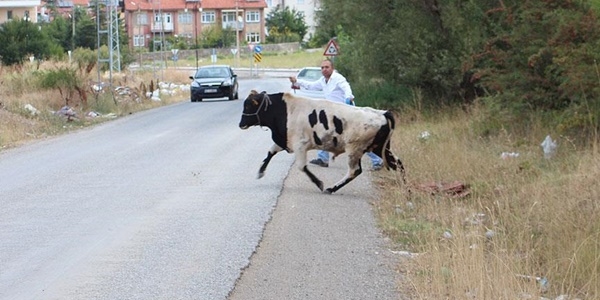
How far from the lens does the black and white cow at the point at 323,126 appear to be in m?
13.8

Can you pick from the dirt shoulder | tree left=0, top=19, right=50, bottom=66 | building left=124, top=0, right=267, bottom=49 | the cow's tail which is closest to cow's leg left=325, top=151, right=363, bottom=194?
the dirt shoulder

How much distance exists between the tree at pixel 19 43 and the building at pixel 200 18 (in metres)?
62.7

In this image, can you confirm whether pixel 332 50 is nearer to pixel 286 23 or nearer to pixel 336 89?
pixel 336 89

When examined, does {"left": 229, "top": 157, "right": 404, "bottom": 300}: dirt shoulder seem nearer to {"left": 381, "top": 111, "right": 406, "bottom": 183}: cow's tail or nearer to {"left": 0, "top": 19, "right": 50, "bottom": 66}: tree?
{"left": 381, "top": 111, "right": 406, "bottom": 183}: cow's tail

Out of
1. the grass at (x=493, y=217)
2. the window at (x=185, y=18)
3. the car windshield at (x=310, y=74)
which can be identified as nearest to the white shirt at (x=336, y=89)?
the grass at (x=493, y=217)

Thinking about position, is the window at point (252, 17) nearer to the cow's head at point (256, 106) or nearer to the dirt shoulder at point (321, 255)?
the cow's head at point (256, 106)

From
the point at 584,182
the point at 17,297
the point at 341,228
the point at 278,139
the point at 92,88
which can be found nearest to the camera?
Result: the point at 17,297

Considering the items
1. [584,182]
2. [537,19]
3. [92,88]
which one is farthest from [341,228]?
[92,88]

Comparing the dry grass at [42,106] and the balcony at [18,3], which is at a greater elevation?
the balcony at [18,3]

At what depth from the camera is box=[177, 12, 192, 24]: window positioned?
128625 millimetres

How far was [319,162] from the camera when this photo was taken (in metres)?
17.0

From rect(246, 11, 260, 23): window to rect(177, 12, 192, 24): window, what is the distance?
7362 mm

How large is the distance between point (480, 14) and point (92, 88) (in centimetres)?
1945

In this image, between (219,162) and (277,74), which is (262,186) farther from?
(277,74)
